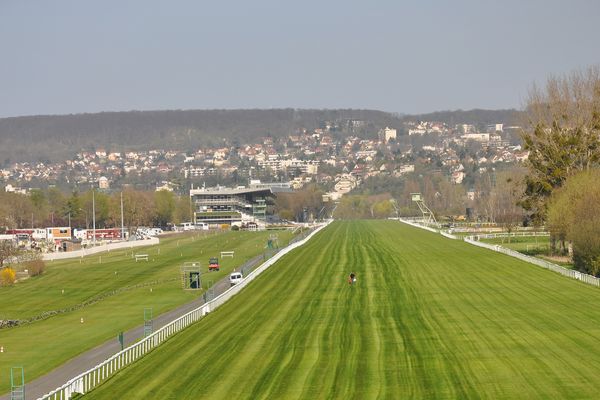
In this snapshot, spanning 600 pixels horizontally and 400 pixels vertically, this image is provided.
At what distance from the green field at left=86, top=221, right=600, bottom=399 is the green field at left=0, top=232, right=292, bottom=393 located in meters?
4.53

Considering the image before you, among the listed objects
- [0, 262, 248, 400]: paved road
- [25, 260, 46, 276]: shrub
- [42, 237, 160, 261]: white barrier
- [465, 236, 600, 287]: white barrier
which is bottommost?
[0, 262, 248, 400]: paved road

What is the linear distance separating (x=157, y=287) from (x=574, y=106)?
127 ft

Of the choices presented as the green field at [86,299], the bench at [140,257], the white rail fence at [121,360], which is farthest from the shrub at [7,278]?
the white rail fence at [121,360]

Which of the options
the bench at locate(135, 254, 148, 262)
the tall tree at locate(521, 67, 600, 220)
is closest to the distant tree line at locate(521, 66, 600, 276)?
the tall tree at locate(521, 67, 600, 220)

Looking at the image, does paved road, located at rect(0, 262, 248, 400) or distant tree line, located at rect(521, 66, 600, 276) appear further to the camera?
distant tree line, located at rect(521, 66, 600, 276)

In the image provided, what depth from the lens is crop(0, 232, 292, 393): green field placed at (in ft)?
140

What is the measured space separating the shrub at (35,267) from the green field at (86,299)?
2.59ft

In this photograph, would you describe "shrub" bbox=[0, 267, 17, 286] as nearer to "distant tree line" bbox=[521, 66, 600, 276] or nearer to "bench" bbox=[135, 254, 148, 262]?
"bench" bbox=[135, 254, 148, 262]

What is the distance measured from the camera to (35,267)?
85.1 meters

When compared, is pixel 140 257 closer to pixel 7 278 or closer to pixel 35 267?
pixel 35 267

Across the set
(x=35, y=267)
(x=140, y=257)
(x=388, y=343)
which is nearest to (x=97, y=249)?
(x=140, y=257)

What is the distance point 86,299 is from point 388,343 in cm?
3196

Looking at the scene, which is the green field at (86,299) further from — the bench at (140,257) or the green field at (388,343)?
the green field at (388,343)

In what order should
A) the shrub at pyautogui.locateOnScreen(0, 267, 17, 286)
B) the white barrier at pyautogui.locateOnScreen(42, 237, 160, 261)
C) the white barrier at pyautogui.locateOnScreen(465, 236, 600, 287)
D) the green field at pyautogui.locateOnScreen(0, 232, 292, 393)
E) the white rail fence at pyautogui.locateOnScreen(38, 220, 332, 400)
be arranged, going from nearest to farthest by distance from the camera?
the white rail fence at pyautogui.locateOnScreen(38, 220, 332, 400)
the green field at pyautogui.locateOnScreen(0, 232, 292, 393)
the white barrier at pyautogui.locateOnScreen(465, 236, 600, 287)
the shrub at pyautogui.locateOnScreen(0, 267, 17, 286)
the white barrier at pyautogui.locateOnScreen(42, 237, 160, 261)
